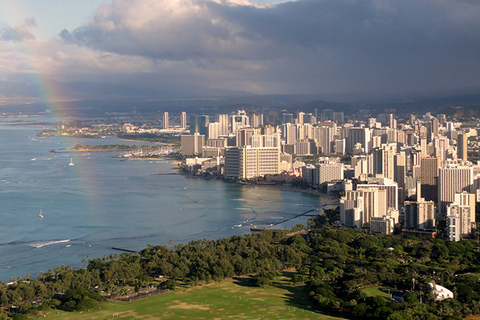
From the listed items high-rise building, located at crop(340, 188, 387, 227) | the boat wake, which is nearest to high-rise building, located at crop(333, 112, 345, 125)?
high-rise building, located at crop(340, 188, 387, 227)

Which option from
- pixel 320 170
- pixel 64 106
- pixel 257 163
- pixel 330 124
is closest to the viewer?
pixel 320 170

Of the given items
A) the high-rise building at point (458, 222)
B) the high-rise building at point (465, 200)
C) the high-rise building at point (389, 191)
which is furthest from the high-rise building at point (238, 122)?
the high-rise building at point (458, 222)

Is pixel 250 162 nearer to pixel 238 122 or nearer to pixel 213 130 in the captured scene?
pixel 213 130

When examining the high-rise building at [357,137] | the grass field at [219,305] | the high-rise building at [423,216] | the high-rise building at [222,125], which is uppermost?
the high-rise building at [222,125]

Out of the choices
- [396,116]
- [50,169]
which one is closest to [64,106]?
[396,116]

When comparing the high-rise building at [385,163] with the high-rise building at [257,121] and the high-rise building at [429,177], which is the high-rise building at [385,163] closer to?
the high-rise building at [429,177]

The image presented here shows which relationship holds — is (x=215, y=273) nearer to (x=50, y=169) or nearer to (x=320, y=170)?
(x=320, y=170)
